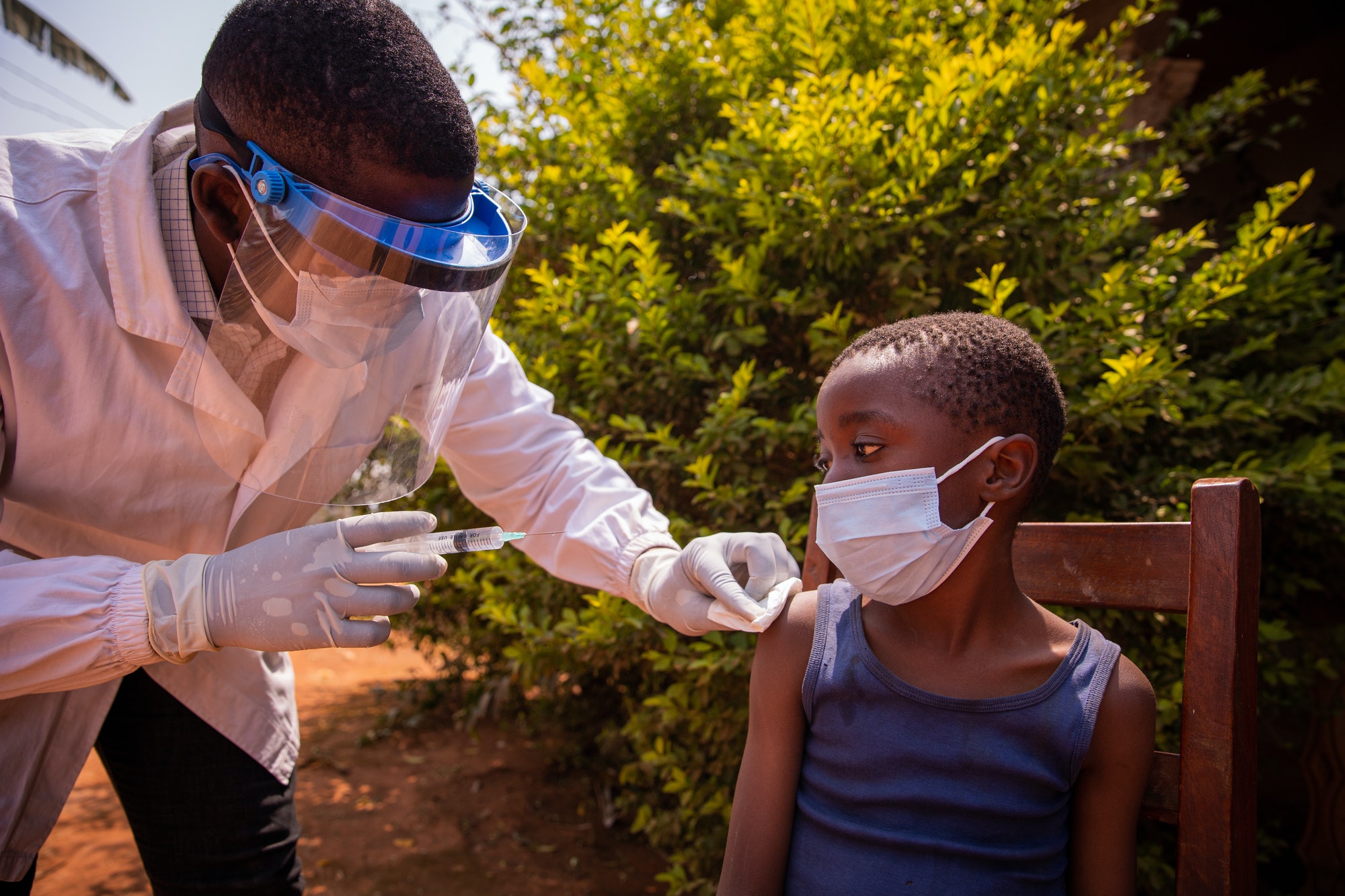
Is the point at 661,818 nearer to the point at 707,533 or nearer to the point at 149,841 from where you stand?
the point at 707,533

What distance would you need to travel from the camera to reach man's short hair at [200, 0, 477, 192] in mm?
1330

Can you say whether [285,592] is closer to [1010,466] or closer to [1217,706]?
[1010,466]

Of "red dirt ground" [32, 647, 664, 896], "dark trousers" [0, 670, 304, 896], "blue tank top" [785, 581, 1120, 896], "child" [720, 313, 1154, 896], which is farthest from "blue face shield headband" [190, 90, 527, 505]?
"red dirt ground" [32, 647, 664, 896]

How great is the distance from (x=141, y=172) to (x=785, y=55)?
231cm

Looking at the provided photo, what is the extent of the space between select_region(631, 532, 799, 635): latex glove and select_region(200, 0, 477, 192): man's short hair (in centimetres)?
88

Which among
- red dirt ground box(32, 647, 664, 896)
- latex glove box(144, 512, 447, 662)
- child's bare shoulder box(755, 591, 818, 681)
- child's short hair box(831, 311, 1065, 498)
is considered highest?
child's short hair box(831, 311, 1065, 498)

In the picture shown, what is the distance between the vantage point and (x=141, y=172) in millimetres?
1591

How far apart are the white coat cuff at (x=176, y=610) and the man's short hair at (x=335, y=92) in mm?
759

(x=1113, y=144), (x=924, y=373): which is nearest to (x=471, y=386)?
(x=924, y=373)

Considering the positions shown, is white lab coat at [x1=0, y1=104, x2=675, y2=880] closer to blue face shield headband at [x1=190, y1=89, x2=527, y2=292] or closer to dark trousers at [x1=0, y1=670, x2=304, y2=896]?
dark trousers at [x1=0, y1=670, x2=304, y2=896]

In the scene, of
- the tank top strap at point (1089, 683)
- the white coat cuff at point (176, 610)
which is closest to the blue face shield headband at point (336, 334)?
the white coat cuff at point (176, 610)

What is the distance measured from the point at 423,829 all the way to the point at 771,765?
2.70m

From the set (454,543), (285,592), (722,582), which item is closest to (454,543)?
(454,543)

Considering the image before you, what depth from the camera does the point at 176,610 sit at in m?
1.42
